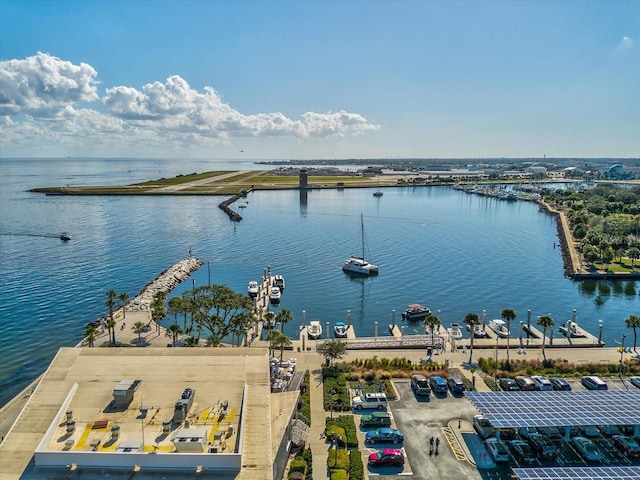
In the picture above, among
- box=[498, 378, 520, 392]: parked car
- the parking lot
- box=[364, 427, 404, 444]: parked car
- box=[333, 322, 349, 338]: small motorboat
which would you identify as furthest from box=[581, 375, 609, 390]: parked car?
box=[333, 322, 349, 338]: small motorboat

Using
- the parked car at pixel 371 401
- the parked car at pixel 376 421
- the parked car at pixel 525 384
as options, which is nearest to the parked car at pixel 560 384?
the parked car at pixel 525 384

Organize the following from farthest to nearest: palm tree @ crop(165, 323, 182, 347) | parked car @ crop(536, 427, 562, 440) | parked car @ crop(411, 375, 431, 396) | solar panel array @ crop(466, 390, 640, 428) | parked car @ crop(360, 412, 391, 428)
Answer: palm tree @ crop(165, 323, 182, 347) → parked car @ crop(411, 375, 431, 396) → parked car @ crop(360, 412, 391, 428) → parked car @ crop(536, 427, 562, 440) → solar panel array @ crop(466, 390, 640, 428)

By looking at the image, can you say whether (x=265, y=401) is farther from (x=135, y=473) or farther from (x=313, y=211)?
(x=313, y=211)

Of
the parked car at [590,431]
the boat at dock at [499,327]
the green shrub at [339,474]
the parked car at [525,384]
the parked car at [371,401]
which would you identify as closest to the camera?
the green shrub at [339,474]

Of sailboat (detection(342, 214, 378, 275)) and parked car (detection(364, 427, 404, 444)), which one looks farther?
sailboat (detection(342, 214, 378, 275))

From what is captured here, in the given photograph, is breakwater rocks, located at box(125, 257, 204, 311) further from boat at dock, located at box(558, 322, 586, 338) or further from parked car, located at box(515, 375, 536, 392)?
boat at dock, located at box(558, 322, 586, 338)

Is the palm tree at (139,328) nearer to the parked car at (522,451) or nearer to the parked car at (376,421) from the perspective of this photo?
the parked car at (376,421)
